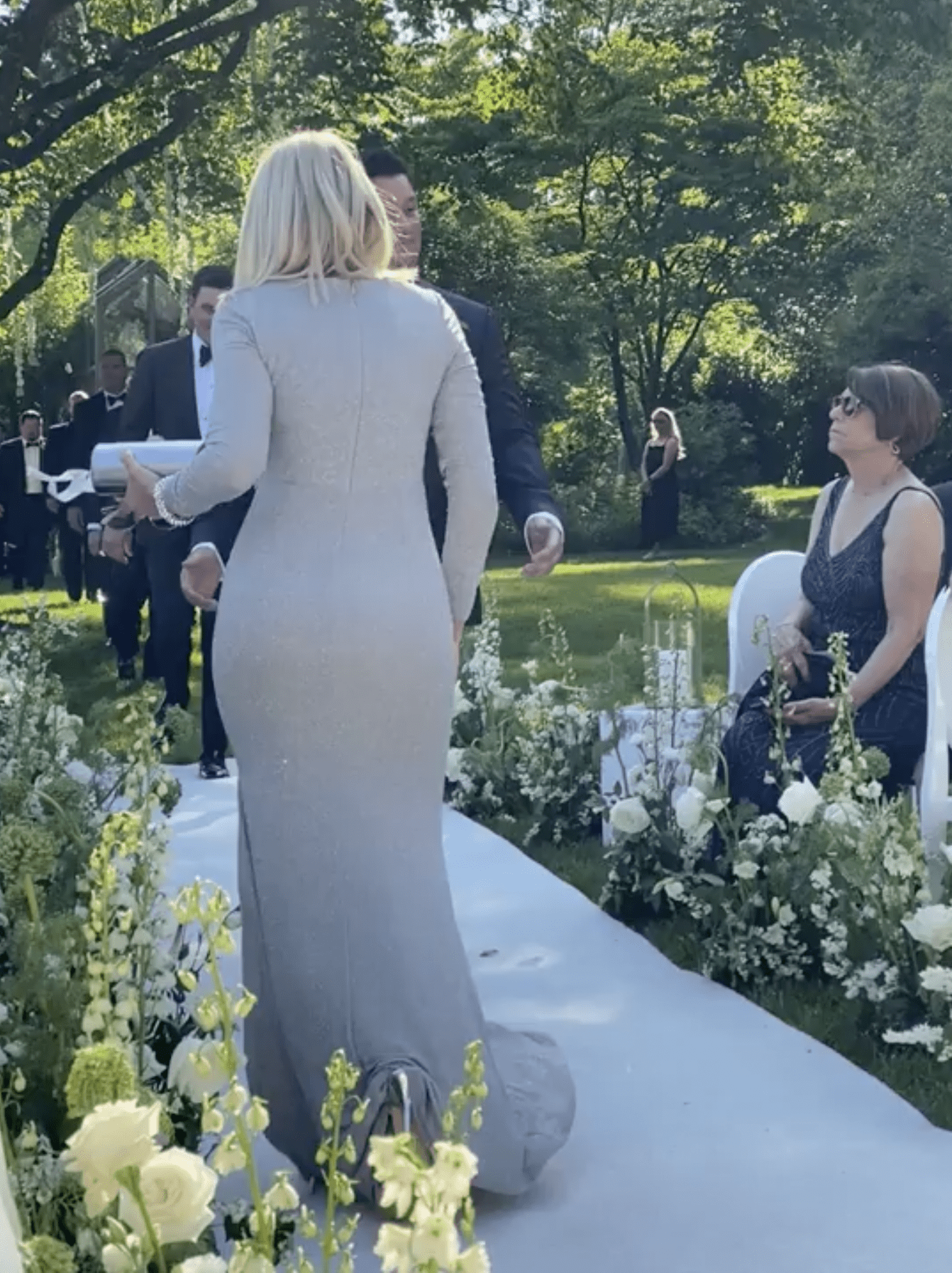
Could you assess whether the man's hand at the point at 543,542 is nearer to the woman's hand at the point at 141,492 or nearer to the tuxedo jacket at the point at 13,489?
the woman's hand at the point at 141,492

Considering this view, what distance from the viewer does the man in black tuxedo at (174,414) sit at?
7980mm

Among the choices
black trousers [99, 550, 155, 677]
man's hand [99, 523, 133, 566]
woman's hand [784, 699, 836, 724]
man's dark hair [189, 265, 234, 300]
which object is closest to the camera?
woman's hand [784, 699, 836, 724]

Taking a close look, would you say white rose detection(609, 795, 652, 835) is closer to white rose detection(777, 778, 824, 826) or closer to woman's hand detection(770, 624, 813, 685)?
woman's hand detection(770, 624, 813, 685)

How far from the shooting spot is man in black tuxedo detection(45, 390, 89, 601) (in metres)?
15.7

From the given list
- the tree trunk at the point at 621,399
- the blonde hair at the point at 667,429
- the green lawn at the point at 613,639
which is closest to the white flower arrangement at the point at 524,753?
the green lawn at the point at 613,639

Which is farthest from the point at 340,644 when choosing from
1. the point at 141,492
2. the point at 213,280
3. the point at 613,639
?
the point at 613,639

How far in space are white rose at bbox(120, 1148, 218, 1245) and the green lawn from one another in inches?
116

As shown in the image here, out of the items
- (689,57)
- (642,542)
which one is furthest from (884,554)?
(689,57)

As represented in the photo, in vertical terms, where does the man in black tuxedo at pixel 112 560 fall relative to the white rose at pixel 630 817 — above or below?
above

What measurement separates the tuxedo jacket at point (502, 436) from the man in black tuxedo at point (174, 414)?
2.17 meters

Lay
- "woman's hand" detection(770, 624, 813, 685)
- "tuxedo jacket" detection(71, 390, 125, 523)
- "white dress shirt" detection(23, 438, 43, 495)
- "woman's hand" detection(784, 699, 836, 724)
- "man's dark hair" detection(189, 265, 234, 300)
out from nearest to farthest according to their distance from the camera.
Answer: "woman's hand" detection(784, 699, 836, 724)
"woman's hand" detection(770, 624, 813, 685)
"man's dark hair" detection(189, 265, 234, 300)
"tuxedo jacket" detection(71, 390, 125, 523)
"white dress shirt" detection(23, 438, 43, 495)

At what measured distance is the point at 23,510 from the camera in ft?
65.4

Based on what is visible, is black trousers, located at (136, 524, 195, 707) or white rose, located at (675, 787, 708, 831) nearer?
white rose, located at (675, 787, 708, 831)

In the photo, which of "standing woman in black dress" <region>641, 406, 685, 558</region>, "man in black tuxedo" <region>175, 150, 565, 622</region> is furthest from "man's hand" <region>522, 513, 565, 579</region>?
"standing woman in black dress" <region>641, 406, 685, 558</region>
